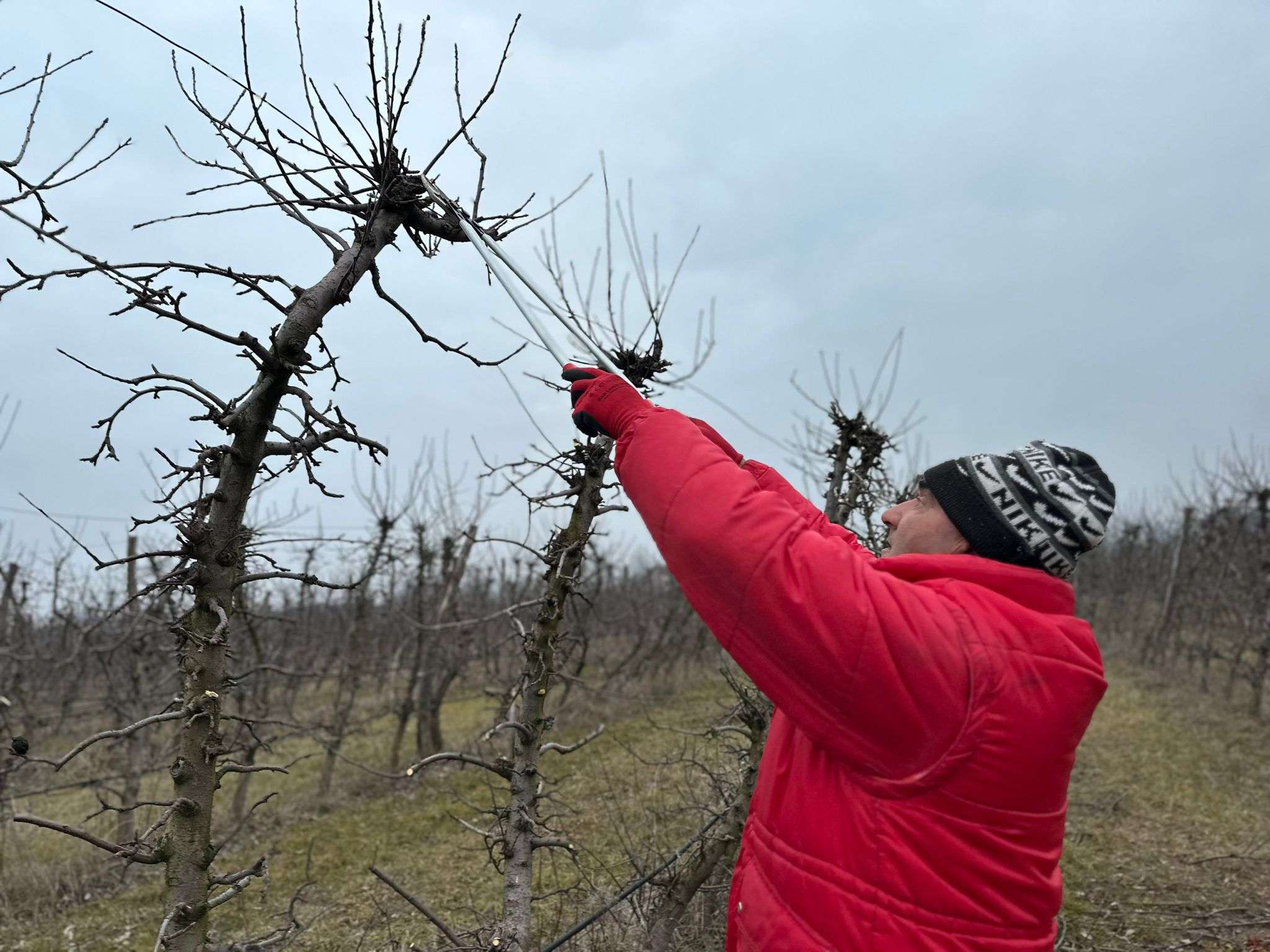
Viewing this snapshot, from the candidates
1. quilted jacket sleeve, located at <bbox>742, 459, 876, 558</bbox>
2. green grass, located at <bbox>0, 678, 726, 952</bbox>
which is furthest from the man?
green grass, located at <bbox>0, 678, 726, 952</bbox>

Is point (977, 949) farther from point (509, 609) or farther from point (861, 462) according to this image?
point (861, 462)

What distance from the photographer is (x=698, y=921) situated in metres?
4.30

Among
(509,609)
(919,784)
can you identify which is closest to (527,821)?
(509,609)

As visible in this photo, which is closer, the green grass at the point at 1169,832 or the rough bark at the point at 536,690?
the rough bark at the point at 536,690

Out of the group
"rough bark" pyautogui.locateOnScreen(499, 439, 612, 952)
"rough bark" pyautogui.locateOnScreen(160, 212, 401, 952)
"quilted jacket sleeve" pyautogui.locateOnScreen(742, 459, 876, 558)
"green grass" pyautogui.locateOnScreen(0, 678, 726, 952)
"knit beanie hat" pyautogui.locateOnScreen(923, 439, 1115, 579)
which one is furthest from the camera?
"green grass" pyautogui.locateOnScreen(0, 678, 726, 952)

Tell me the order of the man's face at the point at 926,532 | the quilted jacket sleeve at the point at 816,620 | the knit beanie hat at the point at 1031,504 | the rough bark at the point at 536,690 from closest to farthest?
the quilted jacket sleeve at the point at 816,620 < the knit beanie hat at the point at 1031,504 < the man's face at the point at 926,532 < the rough bark at the point at 536,690

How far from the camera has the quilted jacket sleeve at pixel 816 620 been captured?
1.27 m

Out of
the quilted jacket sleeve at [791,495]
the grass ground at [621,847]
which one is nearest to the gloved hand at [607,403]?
the quilted jacket sleeve at [791,495]

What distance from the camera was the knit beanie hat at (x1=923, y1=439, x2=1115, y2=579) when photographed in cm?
144

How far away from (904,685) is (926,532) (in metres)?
0.39

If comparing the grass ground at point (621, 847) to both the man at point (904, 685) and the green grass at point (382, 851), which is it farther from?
the man at point (904, 685)

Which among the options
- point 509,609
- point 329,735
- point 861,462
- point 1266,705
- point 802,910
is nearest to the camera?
point 802,910

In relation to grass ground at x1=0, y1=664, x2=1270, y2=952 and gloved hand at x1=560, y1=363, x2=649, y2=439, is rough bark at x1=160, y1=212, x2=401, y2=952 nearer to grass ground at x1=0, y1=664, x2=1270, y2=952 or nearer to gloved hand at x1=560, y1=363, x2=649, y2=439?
gloved hand at x1=560, y1=363, x2=649, y2=439

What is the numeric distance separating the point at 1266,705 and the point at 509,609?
15.4 meters
